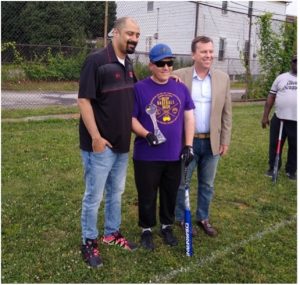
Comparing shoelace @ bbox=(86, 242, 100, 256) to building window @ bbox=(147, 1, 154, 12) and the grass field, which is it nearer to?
the grass field

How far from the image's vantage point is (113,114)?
3.41 metres

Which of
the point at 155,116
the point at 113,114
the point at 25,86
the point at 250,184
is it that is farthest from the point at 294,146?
the point at 25,86

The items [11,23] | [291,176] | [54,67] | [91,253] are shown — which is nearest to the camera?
[91,253]

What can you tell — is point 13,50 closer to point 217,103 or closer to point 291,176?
point 291,176

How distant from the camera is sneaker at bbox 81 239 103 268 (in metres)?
3.61

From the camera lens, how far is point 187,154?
3.73m

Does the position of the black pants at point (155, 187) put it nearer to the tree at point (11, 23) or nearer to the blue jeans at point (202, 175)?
the blue jeans at point (202, 175)

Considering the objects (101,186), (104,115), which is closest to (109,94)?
(104,115)

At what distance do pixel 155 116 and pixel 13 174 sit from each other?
3.10 metres

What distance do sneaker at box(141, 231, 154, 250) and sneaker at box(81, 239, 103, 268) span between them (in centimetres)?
49

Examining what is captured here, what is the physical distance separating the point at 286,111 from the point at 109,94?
3.66 meters

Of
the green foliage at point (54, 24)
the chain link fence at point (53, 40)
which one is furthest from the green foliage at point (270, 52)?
the green foliage at point (54, 24)

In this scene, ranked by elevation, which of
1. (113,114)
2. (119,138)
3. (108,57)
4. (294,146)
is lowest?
(294,146)

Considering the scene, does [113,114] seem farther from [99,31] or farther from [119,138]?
[99,31]
